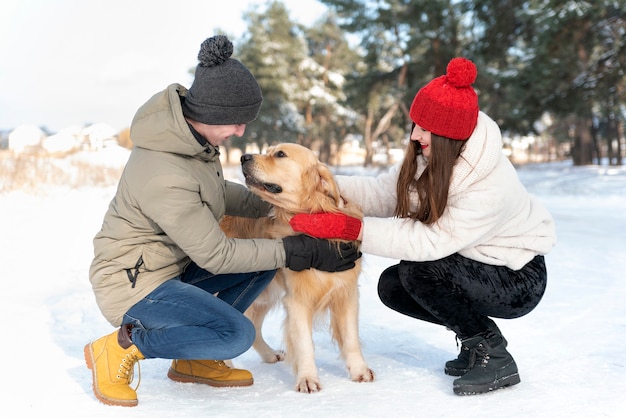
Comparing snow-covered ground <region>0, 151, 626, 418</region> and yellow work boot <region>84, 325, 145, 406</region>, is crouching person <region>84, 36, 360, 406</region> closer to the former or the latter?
yellow work boot <region>84, 325, 145, 406</region>

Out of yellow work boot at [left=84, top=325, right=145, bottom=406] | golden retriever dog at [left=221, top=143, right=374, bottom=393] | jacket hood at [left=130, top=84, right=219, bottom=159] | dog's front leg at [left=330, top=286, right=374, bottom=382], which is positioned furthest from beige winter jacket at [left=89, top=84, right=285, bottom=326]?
dog's front leg at [left=330, top=286, right=374, bottom=382]

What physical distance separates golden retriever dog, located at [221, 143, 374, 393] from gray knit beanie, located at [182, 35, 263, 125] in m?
0.32

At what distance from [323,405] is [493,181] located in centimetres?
119

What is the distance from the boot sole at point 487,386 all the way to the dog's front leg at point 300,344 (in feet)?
2.05

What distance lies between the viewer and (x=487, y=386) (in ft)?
7.88

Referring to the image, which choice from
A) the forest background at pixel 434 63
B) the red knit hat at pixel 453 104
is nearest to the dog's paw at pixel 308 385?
the red knit hat at pixel 453 104

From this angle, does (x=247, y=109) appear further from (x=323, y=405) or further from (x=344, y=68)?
(x=344, y=68)

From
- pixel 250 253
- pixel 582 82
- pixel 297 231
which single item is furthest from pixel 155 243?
pixel 582 82

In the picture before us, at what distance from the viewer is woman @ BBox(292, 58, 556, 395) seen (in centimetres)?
240

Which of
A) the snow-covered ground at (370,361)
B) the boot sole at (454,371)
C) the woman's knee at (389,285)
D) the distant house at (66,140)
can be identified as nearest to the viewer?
the snow-covered ground at (370,361)

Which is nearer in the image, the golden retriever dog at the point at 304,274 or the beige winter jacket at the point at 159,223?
the beige winter jacket at the point at 159,223

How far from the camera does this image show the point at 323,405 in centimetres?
232

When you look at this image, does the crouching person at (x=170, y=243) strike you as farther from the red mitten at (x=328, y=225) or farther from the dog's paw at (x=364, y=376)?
the dog's paw at (x=364, y=376)

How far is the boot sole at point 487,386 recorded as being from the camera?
93.1 inches
